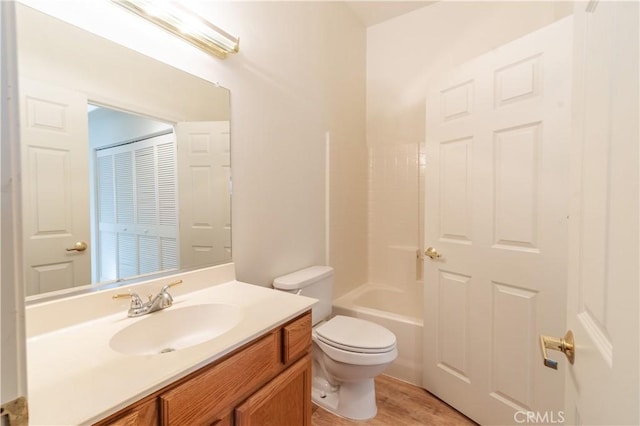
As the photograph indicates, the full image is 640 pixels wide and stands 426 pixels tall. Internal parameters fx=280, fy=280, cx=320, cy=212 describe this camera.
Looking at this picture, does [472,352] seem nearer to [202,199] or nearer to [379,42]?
[202,199]

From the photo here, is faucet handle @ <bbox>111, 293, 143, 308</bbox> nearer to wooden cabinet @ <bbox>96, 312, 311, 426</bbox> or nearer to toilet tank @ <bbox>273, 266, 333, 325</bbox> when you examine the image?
wooden cabinet @ <bbox>96, 312, 311, 426</bbox>

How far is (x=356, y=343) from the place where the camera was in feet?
4.81

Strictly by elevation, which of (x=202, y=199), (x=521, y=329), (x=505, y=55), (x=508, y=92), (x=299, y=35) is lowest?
(x=521, y=329)

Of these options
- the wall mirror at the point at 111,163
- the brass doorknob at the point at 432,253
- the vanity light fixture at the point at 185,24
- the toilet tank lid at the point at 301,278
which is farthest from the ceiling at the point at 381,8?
the toilet tank lid at the point at 301,278

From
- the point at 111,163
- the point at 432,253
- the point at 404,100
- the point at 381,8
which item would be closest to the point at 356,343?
the point at 432,253

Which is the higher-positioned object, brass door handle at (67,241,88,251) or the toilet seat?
brass door handle at (67,241,88,251)

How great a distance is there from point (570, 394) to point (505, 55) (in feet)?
4.80

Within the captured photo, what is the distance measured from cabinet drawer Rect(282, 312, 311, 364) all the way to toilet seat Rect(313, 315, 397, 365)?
1.45 feet

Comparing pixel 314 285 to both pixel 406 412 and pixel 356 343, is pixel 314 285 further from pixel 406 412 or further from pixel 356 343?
pixel 406 412

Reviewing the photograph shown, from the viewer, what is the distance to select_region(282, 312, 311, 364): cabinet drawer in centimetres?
98

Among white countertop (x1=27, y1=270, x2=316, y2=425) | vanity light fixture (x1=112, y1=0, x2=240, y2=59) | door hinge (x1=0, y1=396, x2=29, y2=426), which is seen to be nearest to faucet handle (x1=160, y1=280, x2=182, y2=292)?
white countertop (x1=27, y1=270, x2=316, y2=425)

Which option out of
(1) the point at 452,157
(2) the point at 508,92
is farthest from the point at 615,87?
(1) the point at 452,157

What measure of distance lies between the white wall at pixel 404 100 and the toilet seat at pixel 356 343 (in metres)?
1.05

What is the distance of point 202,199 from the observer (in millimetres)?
1294
